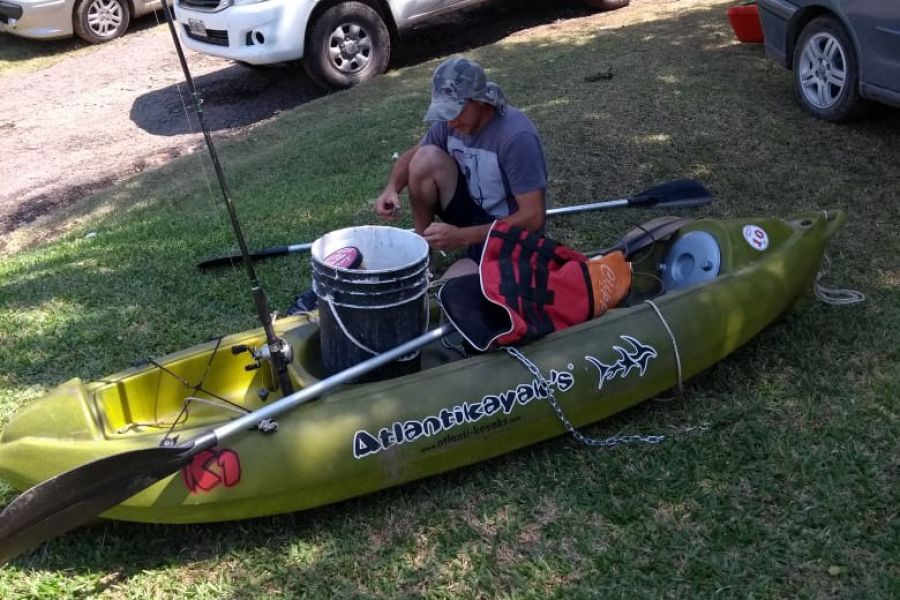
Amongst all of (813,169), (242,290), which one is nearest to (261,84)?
(242,290)

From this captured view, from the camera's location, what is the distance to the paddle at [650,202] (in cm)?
503

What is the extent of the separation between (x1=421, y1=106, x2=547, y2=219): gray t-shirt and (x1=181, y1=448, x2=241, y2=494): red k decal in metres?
1.66

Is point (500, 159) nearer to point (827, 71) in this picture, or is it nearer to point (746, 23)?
point (827, 71)

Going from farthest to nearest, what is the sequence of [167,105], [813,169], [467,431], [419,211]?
[167,105] < [813,169] < [419,211] < [467,431]

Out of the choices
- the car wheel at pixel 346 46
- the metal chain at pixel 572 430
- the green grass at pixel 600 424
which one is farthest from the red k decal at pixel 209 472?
the car wheel at pixel 346 46

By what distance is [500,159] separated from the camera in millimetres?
3801

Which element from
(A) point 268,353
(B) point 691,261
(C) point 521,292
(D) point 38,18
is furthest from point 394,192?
(D) point 38,18

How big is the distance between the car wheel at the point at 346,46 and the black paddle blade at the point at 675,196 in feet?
14.0

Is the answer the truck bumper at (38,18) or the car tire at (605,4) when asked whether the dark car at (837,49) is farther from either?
the truck bumper at (38,18)

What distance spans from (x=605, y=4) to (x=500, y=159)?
6.69 metres

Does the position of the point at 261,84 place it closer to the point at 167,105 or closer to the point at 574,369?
the point at 167,105

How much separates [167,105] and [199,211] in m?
3.50

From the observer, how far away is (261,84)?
9406 mm

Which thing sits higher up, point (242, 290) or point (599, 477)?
point (242, 290)
